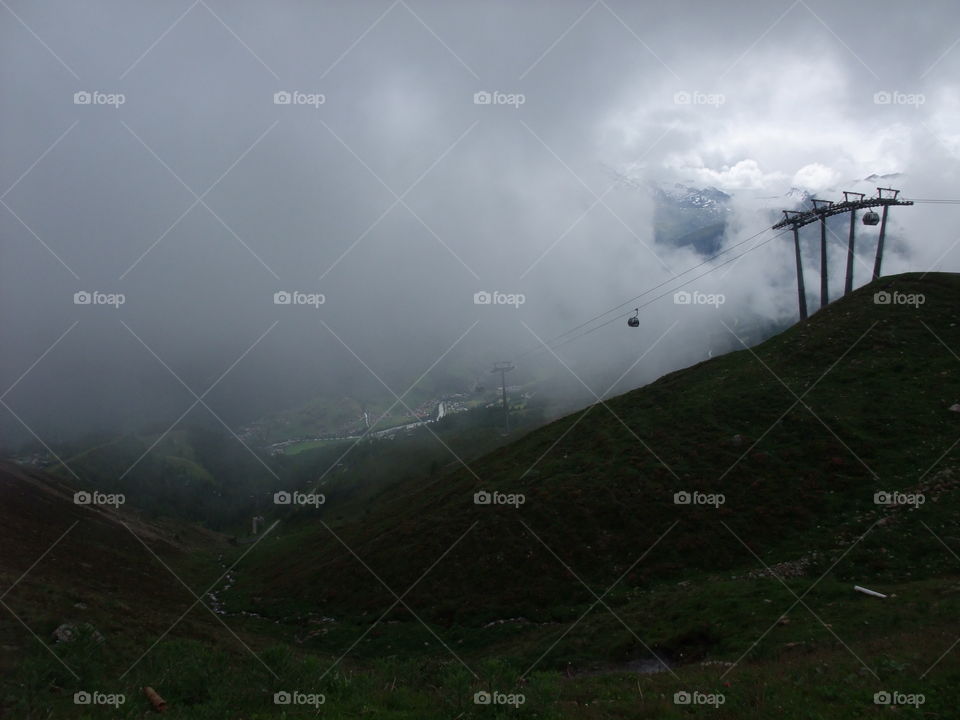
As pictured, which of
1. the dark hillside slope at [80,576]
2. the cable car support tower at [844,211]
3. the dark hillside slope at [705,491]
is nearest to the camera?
the dark hillside slope at [80,576]

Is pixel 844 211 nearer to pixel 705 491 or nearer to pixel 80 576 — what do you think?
pixel 705 491

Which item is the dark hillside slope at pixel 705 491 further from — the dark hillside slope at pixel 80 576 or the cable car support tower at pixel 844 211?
the dark hillside slope at pixel 80 576

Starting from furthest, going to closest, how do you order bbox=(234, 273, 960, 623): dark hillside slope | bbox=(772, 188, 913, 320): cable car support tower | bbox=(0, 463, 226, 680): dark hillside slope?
bbox=(772, 188, 913, 320): cable car support tower → bbox=(234, 273, 960, 623): dark hillside slope → bbox=(0, 463, 226, 680): dark hillside slope

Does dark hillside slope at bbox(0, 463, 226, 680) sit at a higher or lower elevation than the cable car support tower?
lower

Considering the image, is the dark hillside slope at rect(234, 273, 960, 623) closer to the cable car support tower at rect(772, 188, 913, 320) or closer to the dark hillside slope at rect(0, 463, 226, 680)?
the cable car support tower at rect(772, 188, 913, 320)

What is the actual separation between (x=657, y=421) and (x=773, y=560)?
17.5 meters

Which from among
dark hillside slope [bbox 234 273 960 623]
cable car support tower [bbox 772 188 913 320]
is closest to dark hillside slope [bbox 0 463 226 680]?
dark hillside slope [bbox 234 273 960 623]

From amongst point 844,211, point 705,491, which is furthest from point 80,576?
point 844,211

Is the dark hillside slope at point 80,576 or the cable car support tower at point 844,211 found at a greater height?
the cable car support tower at point 844,211

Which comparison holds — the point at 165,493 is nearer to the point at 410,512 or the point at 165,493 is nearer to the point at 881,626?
the point at 410,512

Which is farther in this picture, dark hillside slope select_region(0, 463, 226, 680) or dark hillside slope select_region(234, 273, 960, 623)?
dark hillside slope select_region(234, 273, 960, 623)

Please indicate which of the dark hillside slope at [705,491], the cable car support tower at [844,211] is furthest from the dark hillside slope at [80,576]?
the cable car support tower at [844,211]

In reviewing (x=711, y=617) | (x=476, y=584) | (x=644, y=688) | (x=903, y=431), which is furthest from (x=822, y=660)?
(x=903, y=431)

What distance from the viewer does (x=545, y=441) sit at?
52.9 metres
